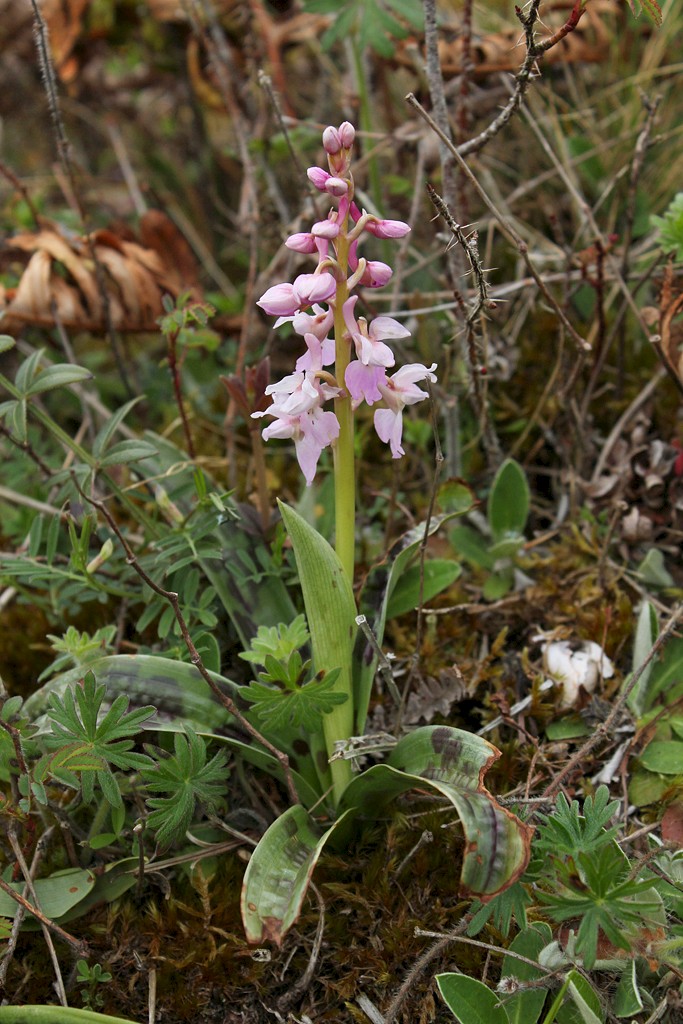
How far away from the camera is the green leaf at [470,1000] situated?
1.45m

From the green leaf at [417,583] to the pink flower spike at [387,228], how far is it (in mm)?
804

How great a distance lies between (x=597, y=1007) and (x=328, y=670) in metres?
0.73

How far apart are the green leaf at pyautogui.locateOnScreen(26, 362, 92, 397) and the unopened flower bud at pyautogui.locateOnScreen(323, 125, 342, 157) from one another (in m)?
0.76

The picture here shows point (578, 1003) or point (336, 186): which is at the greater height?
point (336, 186)

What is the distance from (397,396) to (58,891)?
3.85 feet

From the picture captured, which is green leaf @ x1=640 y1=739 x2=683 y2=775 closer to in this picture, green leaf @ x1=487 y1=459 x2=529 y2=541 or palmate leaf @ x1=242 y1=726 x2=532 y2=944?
palmate leaf @ x1=242 y1=726 x2=532 y2=944

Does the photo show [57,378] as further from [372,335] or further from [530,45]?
[530,45]

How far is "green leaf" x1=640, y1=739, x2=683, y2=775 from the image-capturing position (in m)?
1.80

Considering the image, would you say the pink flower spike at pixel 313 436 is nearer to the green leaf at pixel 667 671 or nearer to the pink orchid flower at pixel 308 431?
the pink orchid flower at pixel 308 431

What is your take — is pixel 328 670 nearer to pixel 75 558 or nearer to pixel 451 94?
pixel 75 558

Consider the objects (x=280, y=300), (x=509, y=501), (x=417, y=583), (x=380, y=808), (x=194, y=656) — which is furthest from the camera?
(x=509, y=501)

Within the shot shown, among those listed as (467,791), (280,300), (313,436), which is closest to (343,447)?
(313,436)

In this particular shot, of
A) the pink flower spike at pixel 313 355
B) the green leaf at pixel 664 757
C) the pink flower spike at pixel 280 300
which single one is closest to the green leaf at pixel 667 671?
the green leaf at pixel 664 757

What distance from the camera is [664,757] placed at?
1.83m
